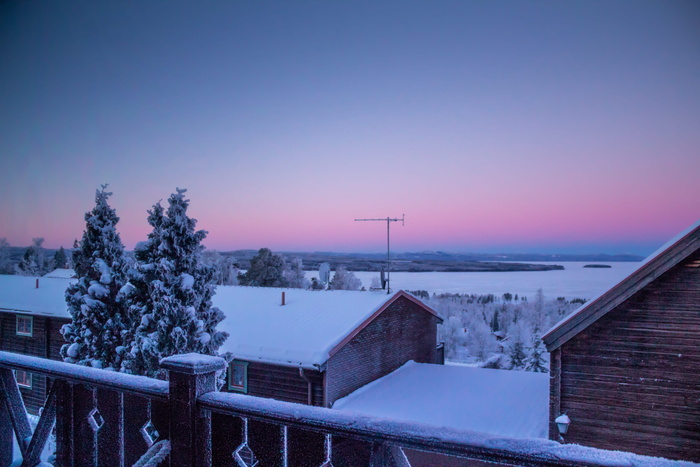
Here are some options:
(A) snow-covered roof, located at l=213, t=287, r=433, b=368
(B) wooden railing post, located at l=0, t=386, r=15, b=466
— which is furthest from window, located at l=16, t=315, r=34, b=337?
(B) wooden railing post, located at l=0, t=386, r=15, b=466

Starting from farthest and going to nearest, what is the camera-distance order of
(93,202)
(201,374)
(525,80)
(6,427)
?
(525,80) → (93,202) → (6,427) → (201,374)

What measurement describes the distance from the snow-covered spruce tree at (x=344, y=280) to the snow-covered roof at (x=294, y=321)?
3414cm

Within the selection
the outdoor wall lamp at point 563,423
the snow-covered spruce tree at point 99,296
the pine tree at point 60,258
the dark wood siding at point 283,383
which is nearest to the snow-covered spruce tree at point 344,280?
the pine tree at point 60,258

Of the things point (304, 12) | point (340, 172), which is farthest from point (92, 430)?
point (340, 172)

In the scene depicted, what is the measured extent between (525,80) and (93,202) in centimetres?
2006

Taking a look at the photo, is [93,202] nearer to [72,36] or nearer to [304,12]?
→ [72,36]

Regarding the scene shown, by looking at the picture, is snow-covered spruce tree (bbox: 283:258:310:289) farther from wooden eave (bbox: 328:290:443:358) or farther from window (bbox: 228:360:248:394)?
window (bbox: 228:360:248:394)

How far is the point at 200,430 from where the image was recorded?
6.72ft

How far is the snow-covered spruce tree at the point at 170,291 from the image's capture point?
10.6 metres

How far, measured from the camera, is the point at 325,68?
25312 millimetres

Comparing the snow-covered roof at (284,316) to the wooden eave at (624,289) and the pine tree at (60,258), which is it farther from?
the pine tree at (60,258)

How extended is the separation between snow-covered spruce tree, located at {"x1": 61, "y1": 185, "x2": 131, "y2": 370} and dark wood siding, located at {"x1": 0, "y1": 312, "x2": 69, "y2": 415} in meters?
6.79

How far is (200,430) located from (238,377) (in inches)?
474

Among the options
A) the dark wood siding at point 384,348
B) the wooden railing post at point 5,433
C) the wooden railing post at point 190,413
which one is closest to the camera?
the wooden railing post at point 190,413
